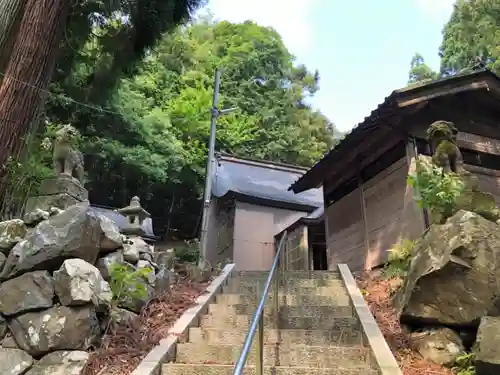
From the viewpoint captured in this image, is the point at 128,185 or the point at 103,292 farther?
the point at 128,185

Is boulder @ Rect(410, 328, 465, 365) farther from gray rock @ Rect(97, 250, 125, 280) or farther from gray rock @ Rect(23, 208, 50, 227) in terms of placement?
gray rock @ Rect(23, 208, 50, 227)

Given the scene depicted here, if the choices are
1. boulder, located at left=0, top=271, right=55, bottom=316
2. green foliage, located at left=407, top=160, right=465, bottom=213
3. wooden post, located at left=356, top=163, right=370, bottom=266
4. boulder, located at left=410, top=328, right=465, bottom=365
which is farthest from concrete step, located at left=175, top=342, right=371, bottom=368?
wooden post, located at left=356, top=163, right=370, bottom=266

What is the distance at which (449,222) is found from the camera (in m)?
4.82

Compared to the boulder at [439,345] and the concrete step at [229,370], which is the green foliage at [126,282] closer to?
the concrete step at [229,370]

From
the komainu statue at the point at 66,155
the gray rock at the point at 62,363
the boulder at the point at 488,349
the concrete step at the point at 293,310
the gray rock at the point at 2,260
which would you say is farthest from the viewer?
the komainu statue at the point at 66,155

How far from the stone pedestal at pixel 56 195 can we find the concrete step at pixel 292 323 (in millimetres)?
2382

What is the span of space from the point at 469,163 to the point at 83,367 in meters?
7.66

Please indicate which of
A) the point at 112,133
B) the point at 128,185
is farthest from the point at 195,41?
the point at 112,133

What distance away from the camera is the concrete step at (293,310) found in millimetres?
5305

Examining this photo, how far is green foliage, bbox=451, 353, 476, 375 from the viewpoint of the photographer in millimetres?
3857

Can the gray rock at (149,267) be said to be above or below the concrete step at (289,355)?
above

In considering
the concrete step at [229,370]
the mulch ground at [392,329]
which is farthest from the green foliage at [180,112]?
→ the concrete step at [229,370]

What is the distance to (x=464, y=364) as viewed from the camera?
3.97m

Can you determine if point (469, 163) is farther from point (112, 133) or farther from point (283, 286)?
point (112, 133)
